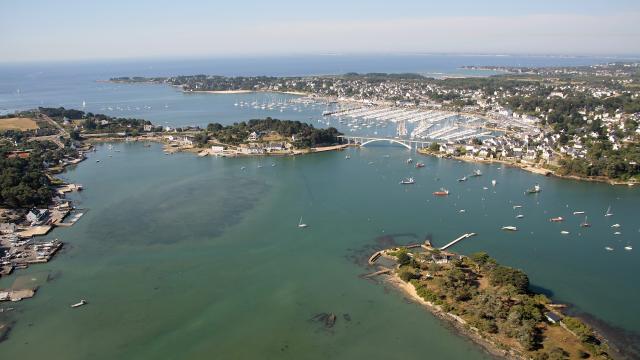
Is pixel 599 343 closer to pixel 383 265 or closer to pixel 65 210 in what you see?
pixel 383 265

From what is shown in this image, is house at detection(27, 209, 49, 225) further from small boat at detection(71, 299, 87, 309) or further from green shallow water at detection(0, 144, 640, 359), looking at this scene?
small boat at detection(71, 299, 87, 309)

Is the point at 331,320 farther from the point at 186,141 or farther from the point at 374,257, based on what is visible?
the point at 186,141

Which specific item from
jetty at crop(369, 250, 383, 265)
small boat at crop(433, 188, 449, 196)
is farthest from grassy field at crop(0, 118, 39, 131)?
jetty at crop(369, 250, 383, 265)

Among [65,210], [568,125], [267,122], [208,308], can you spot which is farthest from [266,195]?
[568,125]

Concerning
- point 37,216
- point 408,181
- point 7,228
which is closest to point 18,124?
point 37,216

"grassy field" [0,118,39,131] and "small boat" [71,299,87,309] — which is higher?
"grassy field" [0,118,39,131]

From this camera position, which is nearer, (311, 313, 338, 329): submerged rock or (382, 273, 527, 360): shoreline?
(382, 273, 527, 360): shoreline

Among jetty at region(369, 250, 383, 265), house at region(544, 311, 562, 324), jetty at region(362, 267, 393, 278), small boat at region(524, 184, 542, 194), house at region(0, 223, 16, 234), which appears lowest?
house at region(544, 311, 562, 324)
